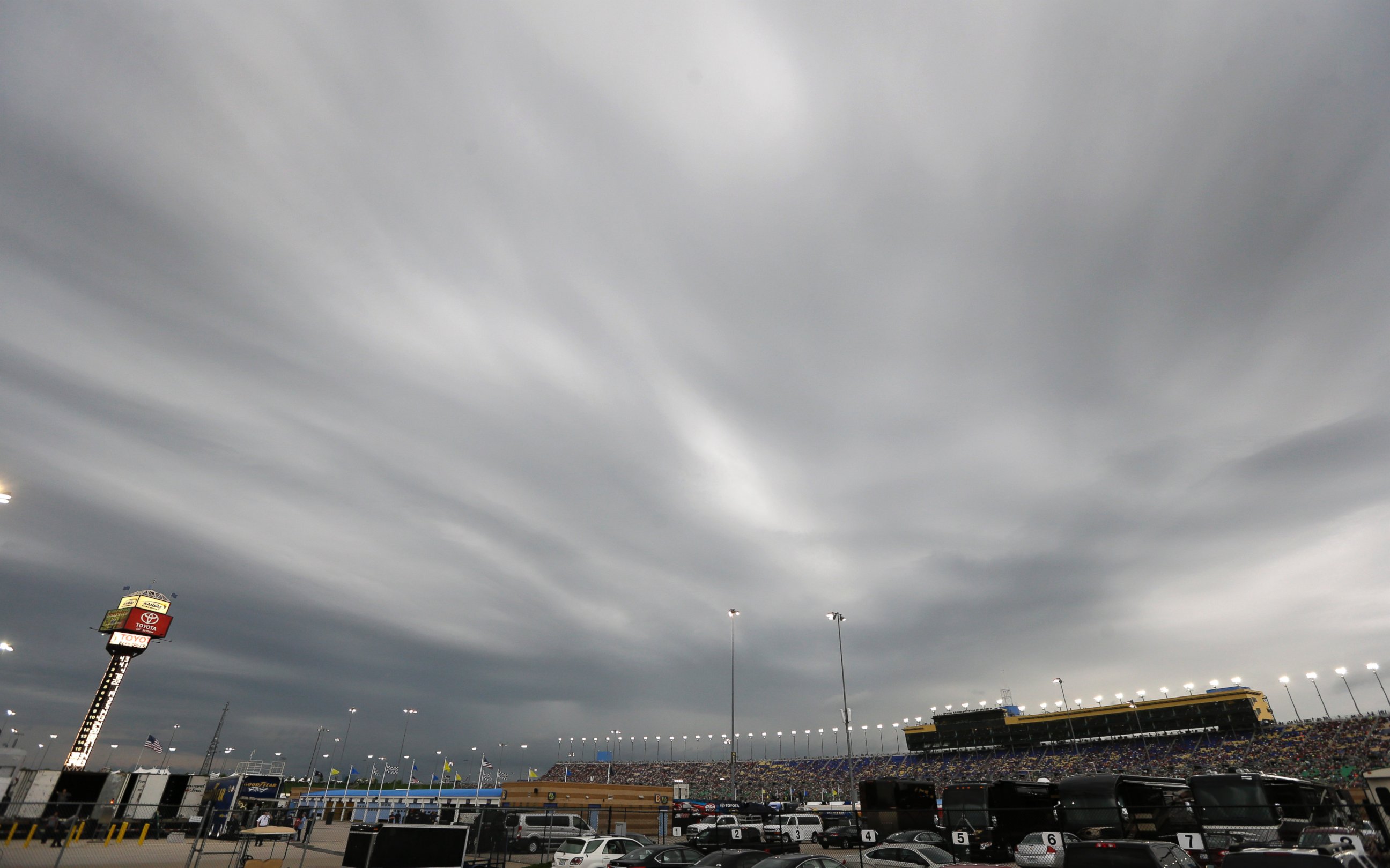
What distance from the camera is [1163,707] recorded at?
90.6 m

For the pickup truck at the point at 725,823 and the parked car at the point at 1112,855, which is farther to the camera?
the pickup truck at the point at 725,823

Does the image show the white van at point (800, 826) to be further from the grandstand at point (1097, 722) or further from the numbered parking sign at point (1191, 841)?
the grandstand at point (1097, 722)

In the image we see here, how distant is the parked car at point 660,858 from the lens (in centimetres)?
1891

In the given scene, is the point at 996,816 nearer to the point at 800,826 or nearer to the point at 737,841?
the point at 737,841

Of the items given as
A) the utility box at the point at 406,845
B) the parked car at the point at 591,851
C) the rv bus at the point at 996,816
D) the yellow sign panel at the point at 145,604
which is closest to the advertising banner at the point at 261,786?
the yellow sign panel at the point at 145,604

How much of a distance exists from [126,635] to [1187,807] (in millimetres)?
94627

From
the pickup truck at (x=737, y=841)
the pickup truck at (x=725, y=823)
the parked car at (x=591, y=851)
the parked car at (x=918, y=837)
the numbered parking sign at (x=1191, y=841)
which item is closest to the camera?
the numbered parking sign at (x=1191, y=841)

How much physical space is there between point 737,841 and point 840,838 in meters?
9.09

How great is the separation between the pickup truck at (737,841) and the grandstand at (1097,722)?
8748 cm

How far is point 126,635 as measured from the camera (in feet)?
229

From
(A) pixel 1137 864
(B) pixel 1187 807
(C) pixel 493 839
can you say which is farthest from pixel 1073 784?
(C) pixel 493 839

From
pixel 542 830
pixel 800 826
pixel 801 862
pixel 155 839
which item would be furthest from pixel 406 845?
pixel 155 839

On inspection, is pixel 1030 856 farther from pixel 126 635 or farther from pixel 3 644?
pixel 126 635

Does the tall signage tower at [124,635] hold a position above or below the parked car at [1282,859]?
above
